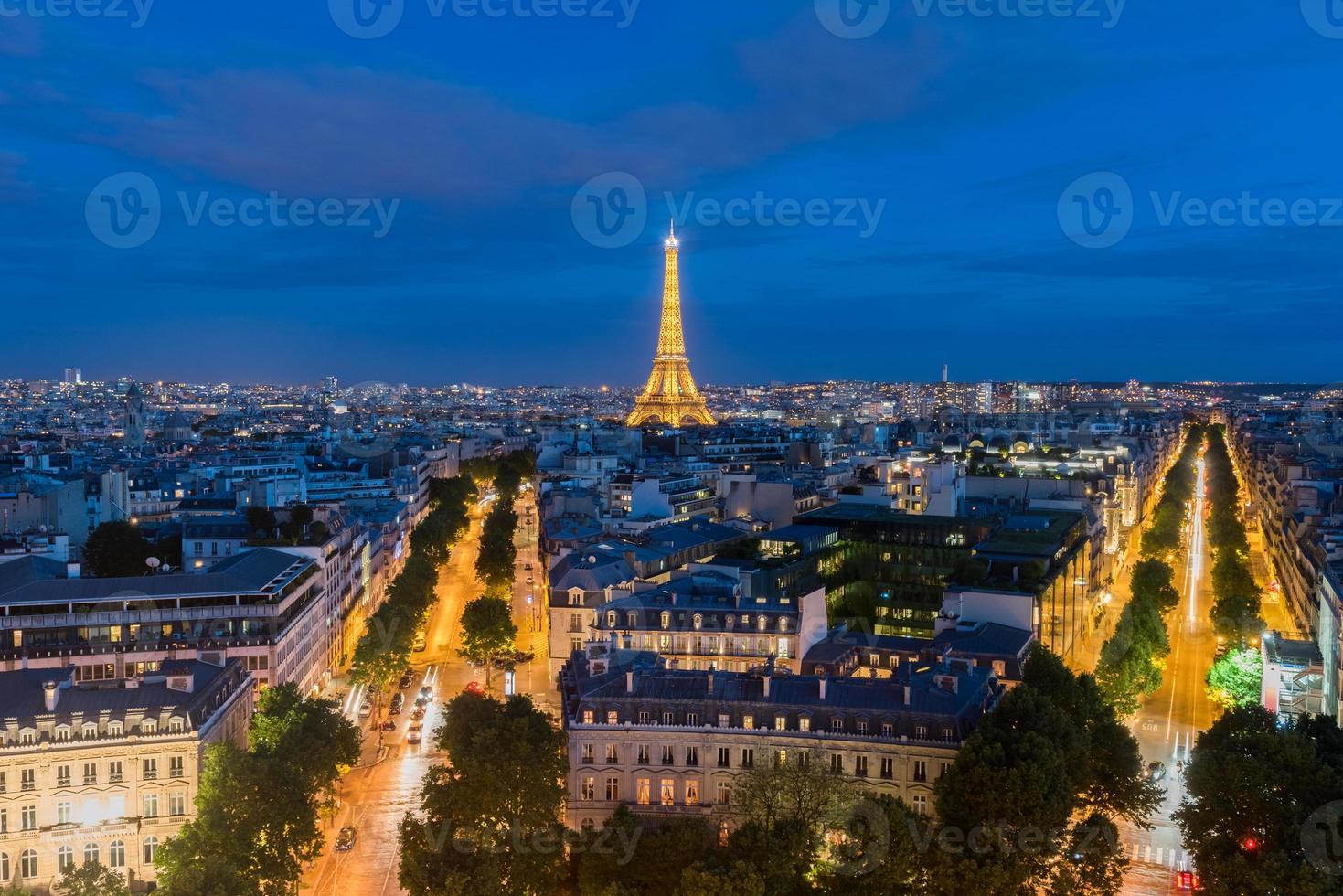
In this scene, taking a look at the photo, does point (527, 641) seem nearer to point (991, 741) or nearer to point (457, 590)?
point (457, 590)

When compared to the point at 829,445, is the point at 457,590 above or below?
below

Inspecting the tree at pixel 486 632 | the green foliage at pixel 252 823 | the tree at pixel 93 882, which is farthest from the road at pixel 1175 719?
the tree at pixel 486 632

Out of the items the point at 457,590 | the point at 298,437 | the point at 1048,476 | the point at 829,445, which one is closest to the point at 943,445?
the point at 829,445

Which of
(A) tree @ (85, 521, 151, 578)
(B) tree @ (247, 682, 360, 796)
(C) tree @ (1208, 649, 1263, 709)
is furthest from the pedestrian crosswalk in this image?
(A) tree @ (85, 521, 151, 578)

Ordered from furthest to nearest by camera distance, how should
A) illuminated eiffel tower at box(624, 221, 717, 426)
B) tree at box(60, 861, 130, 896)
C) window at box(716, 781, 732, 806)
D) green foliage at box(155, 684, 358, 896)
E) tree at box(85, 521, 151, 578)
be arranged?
illuminated eiffel tower at box(624, 221, 717, 426), tree at box(85, 521, 151, 578), window at box(716, 781, 732, 806), green foliage at box(155, 684, 358, 896), tree at box(60, 861, 130, 896)

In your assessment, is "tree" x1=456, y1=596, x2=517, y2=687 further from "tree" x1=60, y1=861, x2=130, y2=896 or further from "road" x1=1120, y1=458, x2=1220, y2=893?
"road" x1=1120, y1=458, x2=1220, y2=893

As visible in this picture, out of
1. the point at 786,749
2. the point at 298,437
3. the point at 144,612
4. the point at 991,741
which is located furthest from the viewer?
the point at 298,437
